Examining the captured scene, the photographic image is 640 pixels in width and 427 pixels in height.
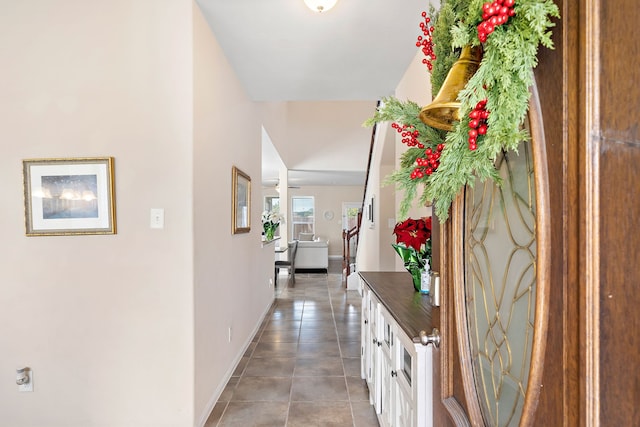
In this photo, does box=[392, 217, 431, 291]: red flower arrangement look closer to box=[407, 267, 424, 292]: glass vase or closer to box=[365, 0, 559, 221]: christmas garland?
box=[407, 267, 424, 292]: glass vase

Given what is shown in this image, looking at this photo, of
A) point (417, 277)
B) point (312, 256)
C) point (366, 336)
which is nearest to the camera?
point (417, 277)

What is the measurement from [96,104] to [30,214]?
730 mm

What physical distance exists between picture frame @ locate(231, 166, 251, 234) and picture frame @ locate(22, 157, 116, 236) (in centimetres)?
101

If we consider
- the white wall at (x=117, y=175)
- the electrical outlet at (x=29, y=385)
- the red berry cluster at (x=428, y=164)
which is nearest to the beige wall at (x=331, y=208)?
the white wall at (x=117, y=175)

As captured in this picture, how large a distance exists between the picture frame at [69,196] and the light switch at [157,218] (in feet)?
0.69

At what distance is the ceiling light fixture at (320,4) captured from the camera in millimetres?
1831

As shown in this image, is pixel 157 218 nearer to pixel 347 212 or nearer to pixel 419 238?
pixel 419 238

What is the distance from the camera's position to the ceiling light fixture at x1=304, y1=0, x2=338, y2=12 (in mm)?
1831

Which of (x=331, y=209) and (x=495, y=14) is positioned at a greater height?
(x=495, y=14)

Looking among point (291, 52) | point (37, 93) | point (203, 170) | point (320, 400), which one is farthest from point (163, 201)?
point (320, 400)

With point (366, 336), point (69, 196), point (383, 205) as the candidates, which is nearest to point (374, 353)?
point (366, 336)

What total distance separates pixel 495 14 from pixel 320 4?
5.23 feet

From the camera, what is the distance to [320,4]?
1.84m

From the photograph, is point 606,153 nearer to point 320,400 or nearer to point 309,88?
point 320,400
